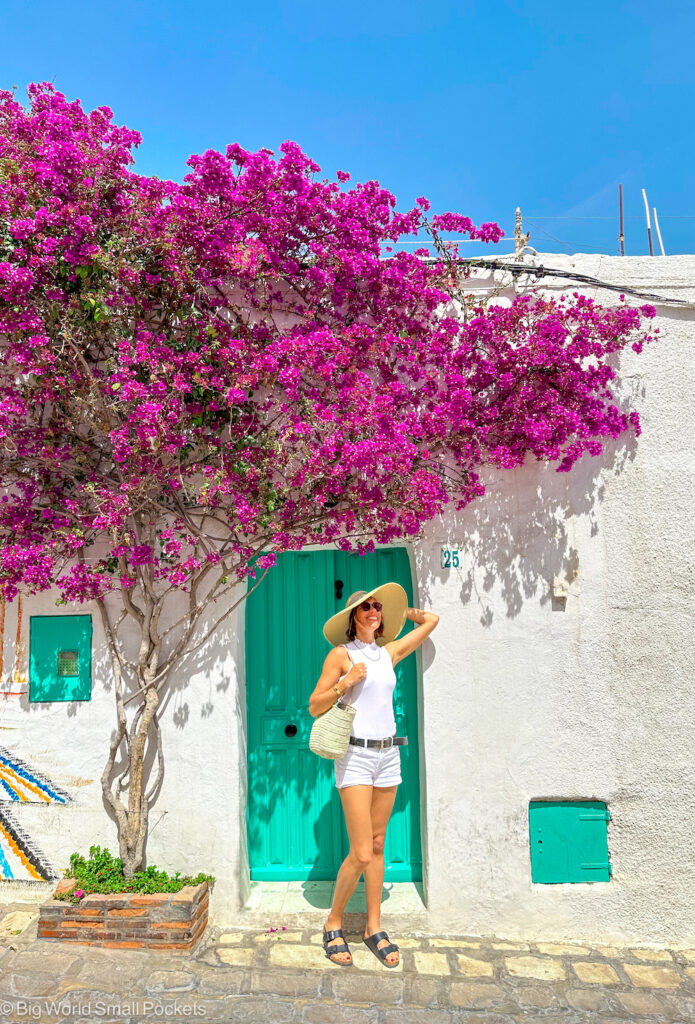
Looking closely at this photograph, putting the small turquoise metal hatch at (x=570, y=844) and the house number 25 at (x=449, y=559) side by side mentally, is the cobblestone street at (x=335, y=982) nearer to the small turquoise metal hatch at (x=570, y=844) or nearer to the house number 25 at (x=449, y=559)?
the small turquoise metal hatch at (x=570, y=844)

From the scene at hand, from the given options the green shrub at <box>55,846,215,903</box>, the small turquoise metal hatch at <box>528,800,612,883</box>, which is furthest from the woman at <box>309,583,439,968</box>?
the small turquoise metal hatch at <box>528,800,612,883</box>

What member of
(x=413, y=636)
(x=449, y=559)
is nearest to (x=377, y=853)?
(x=413, y=636)

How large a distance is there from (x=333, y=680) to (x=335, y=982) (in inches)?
61.2

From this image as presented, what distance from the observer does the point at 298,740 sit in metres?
4.87

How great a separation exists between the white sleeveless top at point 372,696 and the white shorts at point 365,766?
85mm

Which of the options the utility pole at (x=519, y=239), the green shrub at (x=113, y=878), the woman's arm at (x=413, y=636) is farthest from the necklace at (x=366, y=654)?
the utility pole at (x=519, y=239)

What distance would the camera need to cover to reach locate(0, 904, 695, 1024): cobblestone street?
3.56m

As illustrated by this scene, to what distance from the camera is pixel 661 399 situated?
189 inches

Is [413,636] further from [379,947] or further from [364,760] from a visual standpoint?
[379,947]

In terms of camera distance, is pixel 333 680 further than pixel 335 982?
Yes

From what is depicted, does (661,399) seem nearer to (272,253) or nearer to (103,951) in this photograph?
(272,253)

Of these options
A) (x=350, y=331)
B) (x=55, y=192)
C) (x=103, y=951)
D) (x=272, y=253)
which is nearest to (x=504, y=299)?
(x=350, y=331)

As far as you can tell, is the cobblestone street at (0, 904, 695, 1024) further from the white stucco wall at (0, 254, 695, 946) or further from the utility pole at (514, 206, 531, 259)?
the utility pole at (514, 206, 531, 259)

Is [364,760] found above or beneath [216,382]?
beneath
